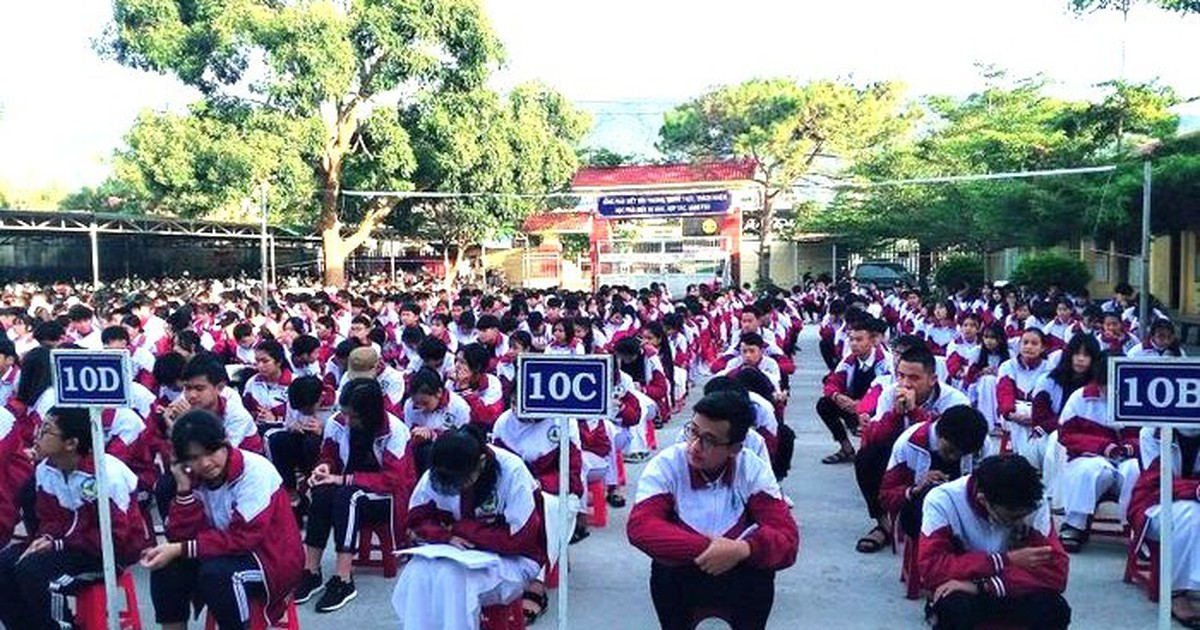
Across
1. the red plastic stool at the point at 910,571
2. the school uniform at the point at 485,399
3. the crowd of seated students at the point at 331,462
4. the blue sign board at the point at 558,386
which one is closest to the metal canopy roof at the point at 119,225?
the crowd of seated students at the point at 331,462

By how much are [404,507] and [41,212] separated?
1846cm

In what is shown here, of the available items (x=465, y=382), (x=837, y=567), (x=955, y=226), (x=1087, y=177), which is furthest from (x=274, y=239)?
(x=837, y=567)

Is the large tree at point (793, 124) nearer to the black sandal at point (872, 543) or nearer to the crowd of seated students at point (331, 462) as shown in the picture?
the crowd of seated students at point (331, 462)

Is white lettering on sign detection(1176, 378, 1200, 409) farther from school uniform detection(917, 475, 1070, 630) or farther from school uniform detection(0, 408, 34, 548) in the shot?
school uniform detection(0, 408, 34, 548)

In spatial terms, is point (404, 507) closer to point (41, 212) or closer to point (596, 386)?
point (596, 386)

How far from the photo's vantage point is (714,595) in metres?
4.15

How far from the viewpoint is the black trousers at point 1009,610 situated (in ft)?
13.1

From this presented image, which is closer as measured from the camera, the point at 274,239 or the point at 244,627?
the point at 244,627

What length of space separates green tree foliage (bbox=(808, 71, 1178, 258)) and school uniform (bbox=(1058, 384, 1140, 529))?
9.58 metres

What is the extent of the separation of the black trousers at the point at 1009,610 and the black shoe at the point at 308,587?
3547 millimetres

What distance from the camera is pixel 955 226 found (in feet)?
86.3

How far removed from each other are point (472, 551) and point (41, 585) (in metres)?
2.03

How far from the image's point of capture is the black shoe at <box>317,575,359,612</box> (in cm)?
573

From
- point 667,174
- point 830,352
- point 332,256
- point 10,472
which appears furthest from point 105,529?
point 667,174
